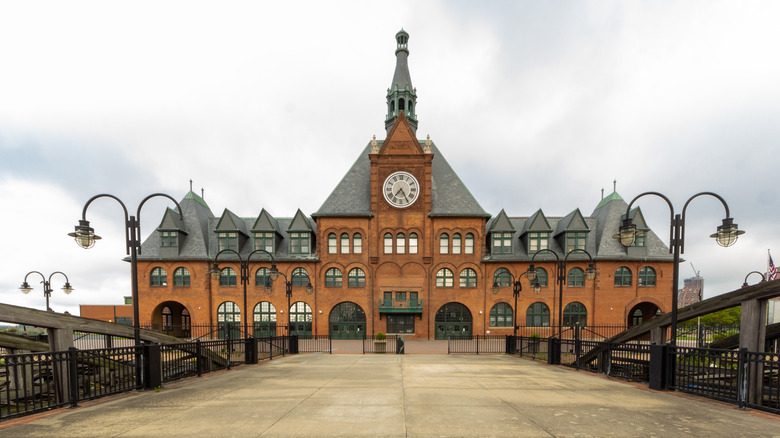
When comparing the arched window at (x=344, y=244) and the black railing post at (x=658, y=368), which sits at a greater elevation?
the arched window at (x=344, y=244)

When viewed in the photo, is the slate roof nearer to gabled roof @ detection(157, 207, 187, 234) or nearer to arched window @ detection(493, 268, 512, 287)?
arched window @ detection(493, 268, 512, 287)

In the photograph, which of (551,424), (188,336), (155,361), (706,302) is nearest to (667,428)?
(551,424)

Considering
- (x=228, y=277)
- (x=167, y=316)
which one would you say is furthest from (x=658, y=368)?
(x=167, y=316)

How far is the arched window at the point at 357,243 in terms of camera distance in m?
28.1

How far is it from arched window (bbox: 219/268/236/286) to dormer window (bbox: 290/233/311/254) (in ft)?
20.0

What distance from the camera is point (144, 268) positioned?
27594 millimetres

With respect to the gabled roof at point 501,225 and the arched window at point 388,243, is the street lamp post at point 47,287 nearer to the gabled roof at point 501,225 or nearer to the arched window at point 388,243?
the arched window at point 388,243

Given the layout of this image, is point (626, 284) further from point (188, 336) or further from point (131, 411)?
point (188, 336)

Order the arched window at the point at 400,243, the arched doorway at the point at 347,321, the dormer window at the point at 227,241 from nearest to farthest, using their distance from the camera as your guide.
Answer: the arched doorway at the point at 347,321 → the arched window at the point at 400,243 → the dormer window at the point at 227,241

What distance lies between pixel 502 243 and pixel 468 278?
498 centimetres

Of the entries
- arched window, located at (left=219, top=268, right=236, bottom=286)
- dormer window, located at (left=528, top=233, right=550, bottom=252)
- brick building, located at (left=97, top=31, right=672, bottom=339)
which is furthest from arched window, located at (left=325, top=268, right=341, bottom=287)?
dormer window, located at (left=528, top=233, right=550, bottom=252)

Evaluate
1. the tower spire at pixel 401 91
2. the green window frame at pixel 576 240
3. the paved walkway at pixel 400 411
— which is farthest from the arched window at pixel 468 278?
the tower spire at pixel 401 91

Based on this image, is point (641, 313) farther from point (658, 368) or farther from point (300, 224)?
point (300, 224)

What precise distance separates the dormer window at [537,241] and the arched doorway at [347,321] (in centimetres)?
1812
